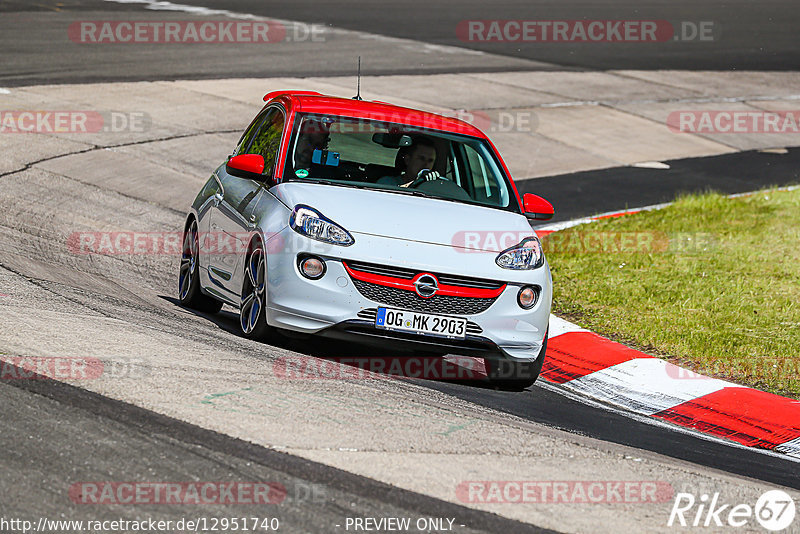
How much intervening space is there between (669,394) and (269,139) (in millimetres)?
3406

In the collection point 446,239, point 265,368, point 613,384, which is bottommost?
point 613,384

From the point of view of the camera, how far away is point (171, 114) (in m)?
17.1

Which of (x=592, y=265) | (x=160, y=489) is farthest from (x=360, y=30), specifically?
(x=160, y=489)

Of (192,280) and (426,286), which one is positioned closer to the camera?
(426,286)

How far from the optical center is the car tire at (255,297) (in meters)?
7.48

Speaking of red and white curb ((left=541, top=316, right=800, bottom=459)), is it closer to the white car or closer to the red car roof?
the white car

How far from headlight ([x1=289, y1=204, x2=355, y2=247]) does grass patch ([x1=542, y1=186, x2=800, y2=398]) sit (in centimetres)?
293

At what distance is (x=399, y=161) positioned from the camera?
862 cm

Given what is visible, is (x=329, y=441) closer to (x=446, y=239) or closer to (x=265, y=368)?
(x=265, y=368)

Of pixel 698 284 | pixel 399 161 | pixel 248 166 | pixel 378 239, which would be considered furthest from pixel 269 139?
pixel 698 284

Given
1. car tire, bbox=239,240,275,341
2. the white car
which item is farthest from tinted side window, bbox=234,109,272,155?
car tire, bbox=239,240,275,341

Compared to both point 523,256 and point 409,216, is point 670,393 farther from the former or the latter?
point 409,216

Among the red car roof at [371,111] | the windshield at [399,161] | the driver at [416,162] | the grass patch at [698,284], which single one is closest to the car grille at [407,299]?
the windshield at [399,161]

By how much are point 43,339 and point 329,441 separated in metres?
1.84
